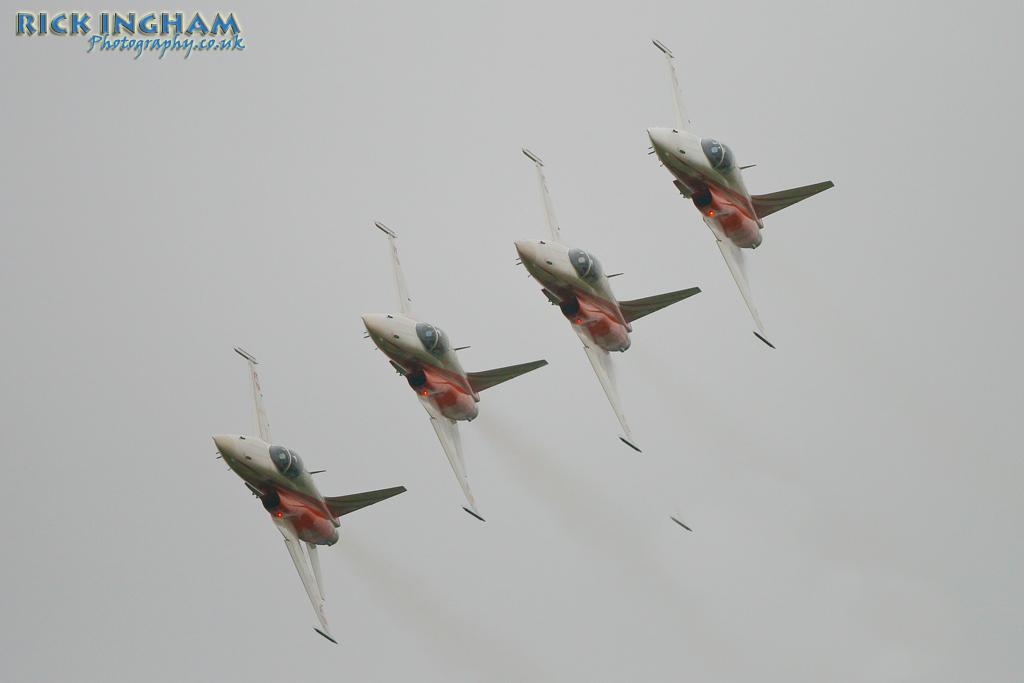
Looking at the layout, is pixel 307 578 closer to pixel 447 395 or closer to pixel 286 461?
pixel 286 461

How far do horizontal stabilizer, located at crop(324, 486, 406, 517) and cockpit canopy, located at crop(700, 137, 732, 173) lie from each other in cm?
2038

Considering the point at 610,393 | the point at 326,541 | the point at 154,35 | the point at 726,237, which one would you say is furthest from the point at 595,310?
the point at 154,35

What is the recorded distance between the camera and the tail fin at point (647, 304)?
45.9 metres

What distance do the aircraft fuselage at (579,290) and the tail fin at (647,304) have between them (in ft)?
1.25

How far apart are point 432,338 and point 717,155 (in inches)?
585

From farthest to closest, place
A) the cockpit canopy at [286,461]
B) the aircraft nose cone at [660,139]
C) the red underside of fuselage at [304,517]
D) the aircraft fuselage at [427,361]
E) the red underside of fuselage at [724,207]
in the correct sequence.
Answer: the red underside of fuselage at [724,207]
the red underside of fuselage at [304,517]
the aircraft nose cone at [660,139]
the cockpit canopy at [286,461]
the aircraft fuselage at [427,361]

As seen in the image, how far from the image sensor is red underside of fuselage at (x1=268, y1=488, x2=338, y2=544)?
46.0m

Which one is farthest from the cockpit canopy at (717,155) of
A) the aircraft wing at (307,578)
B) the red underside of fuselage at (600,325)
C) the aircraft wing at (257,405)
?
the aircraft wing at (307,578)

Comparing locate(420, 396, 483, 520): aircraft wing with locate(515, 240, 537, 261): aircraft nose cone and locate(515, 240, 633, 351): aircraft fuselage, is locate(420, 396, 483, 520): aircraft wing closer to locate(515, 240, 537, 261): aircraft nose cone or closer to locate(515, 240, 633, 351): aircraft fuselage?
locate(515, 240, 633, 351): aircraft fuselage

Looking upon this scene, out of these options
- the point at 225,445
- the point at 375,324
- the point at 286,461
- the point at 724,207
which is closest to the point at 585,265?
the point at 724,207

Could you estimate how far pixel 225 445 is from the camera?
143ft

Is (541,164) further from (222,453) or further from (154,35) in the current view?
(154,35)

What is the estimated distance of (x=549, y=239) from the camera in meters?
48.1

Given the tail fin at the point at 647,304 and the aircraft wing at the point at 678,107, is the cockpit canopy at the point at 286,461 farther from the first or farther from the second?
the aircraft wing at the point at 678,107
